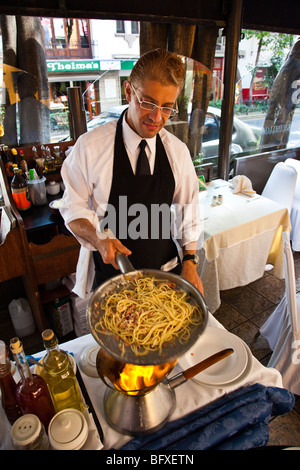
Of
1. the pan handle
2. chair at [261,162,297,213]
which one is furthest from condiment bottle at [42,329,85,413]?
chair at [261,162,297,213]

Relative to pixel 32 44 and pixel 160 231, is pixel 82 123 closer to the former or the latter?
pixel 32 44

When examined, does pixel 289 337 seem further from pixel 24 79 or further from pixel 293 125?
pixel 293 125

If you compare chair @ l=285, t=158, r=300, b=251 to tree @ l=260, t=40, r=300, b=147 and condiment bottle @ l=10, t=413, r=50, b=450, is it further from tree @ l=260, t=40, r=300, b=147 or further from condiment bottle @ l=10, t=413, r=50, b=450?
condiment bottle @ l=10, t=413, r=50, b=450

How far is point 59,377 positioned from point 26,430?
6.2 inches

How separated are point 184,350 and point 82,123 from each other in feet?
8.98

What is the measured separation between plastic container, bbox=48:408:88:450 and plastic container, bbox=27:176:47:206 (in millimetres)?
1993

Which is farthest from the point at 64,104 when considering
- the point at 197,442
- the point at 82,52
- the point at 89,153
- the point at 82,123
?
the point at 82,52

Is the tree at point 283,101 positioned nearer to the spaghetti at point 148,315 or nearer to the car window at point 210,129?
the car window at point 210,129

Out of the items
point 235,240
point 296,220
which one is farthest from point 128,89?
point 296,220

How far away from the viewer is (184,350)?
2.72 feet

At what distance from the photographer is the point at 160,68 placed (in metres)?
1.31

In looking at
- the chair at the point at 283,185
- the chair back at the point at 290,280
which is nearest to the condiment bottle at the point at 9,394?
the chair back at the point at 290,280

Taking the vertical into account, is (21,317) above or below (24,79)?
below

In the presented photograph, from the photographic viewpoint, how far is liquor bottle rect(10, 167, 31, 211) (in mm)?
2432
